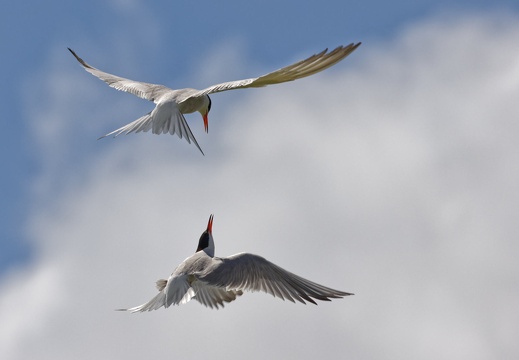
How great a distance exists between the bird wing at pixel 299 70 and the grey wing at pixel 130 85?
2871 mm

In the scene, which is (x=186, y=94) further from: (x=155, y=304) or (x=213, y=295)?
(x=155, y=304)

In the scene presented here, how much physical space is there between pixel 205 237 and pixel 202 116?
192 cm

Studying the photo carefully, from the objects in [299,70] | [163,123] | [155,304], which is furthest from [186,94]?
[155,304]

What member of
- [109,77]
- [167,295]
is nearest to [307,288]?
[167,295]

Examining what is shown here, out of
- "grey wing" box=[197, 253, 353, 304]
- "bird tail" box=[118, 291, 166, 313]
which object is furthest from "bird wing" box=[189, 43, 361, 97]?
"bird tail" box=[118, 291, 166, 313]

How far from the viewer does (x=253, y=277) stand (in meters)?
13.3

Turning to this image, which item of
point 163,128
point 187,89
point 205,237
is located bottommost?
point 205,237

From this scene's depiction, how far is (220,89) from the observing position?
12906mm

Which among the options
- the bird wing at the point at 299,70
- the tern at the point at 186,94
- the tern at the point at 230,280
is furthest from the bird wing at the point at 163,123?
the tern at the point at 230,280

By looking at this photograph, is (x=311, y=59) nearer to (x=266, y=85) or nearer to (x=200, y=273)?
(x=266, y=85)

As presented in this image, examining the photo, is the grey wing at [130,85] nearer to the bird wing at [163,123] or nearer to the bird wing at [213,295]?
the bird wing at [163,123]

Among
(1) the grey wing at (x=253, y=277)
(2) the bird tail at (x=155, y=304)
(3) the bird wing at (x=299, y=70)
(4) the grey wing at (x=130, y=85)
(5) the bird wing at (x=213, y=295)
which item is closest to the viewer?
(3) the bird wing at (x=299, y=70)

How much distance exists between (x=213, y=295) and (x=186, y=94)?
97.4 inches

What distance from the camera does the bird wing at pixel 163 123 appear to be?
13.4 m
